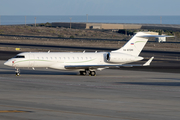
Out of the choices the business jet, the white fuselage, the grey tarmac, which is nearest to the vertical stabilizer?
the business jet

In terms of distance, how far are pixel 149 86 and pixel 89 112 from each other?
532 inches

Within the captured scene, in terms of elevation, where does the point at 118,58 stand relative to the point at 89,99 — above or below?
above

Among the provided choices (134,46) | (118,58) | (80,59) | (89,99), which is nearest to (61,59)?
(80,59)

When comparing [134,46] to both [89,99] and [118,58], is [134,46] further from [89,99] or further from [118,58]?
[89,99]

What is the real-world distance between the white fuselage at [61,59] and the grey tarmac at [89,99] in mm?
3377

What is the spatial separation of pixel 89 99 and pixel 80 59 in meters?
16.6

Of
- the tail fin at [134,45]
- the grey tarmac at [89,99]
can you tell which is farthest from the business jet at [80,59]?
the grey tarmac at [89,99]

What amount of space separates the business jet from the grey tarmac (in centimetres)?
341

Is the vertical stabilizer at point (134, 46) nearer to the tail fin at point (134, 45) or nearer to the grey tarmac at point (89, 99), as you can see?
the tail fin at point (134, 45)

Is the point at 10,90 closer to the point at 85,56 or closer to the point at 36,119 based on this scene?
the point at 36,119

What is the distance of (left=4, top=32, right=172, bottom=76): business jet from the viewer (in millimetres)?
38188

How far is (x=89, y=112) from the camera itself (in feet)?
60.8

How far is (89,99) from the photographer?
76.4 ft

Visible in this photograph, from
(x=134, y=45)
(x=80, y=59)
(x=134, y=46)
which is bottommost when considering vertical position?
(x=80, y=59)
